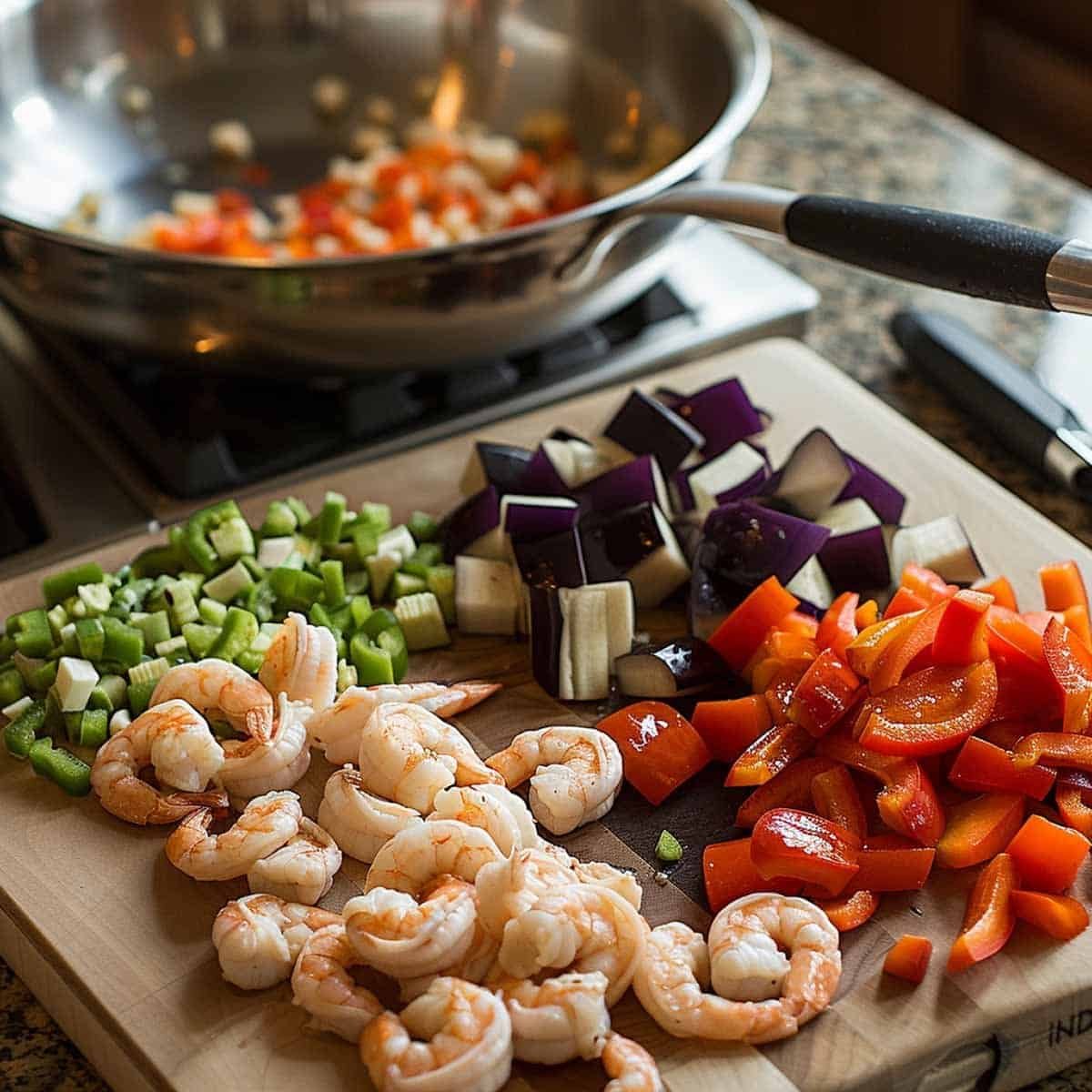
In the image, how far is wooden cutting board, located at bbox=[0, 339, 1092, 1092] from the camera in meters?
1.41

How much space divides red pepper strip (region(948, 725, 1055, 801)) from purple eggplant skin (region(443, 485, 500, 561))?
2.14 feet

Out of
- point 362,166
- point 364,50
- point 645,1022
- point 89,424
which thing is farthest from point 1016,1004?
point 364,50

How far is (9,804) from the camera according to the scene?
169 cm

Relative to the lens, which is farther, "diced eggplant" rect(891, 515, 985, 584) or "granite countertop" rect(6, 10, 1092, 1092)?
"granite countertop" rect(6, 10, 1092, 1092)

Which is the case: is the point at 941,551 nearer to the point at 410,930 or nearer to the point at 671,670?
the point at 671,670

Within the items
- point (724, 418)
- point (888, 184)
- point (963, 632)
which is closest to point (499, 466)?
point (724, 418)

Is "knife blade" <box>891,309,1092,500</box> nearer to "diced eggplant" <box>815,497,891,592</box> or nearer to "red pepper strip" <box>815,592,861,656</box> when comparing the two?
"diced eggplant" <box>815,497,891,592</box>

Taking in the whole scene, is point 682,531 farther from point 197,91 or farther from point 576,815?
point 197,91

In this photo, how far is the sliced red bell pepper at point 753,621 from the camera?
1823 millimetres

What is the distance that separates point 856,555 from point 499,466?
0.47m

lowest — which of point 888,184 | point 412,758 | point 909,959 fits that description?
point 888,184

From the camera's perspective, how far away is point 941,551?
1931 mm

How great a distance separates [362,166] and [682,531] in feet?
3.58

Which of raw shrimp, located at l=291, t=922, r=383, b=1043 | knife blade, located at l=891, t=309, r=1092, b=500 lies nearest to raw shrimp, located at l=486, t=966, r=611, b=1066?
raw shrimp, located at l=291, t=922, r=383, b=1043
